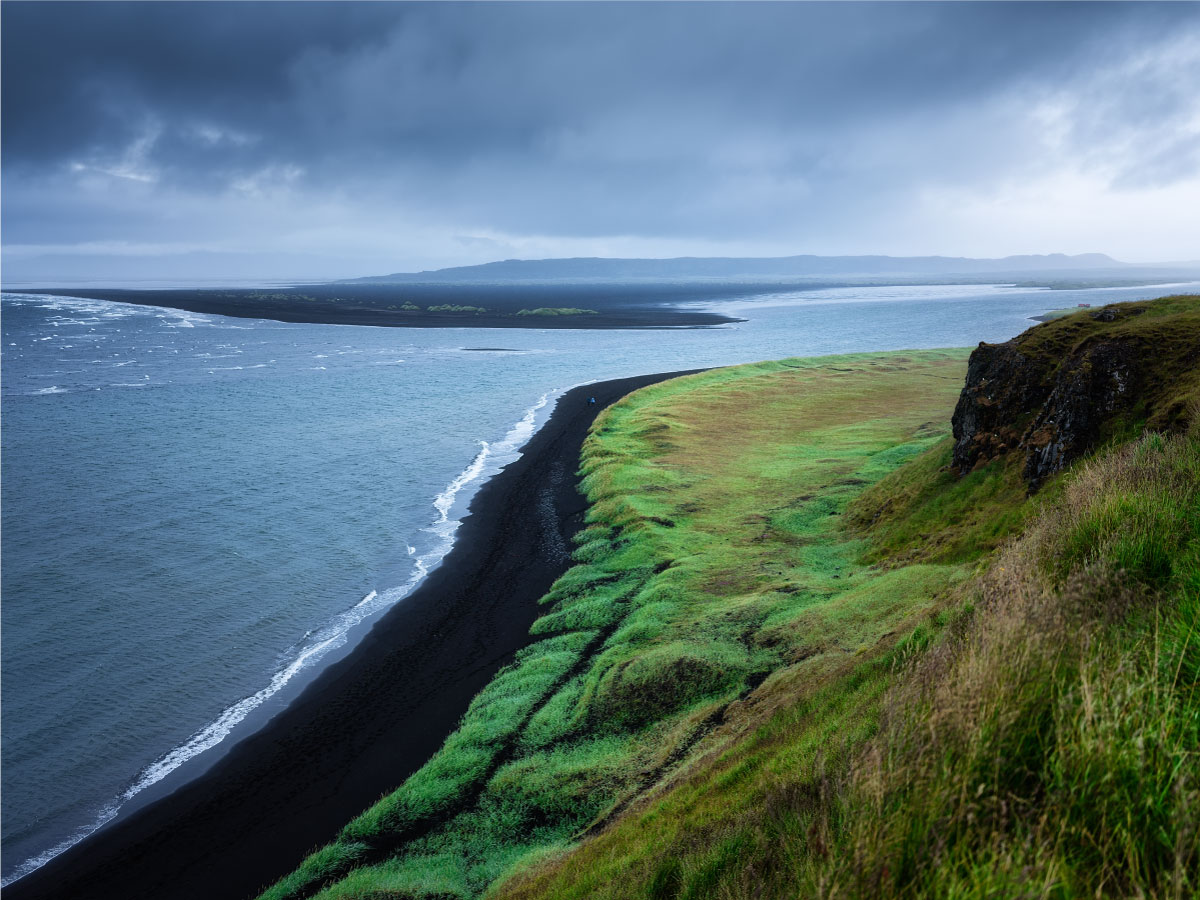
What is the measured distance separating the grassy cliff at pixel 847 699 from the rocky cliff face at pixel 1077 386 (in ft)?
1.72

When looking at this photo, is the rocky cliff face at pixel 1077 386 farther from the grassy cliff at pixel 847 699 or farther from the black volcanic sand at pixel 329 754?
the black volcanic sand at pixel 329 754

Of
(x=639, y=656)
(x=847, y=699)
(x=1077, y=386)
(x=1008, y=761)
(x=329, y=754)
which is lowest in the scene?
(x=329, y=754)

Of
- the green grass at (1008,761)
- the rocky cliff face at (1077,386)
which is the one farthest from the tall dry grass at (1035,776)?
the rocky cliff face at (1077,386)

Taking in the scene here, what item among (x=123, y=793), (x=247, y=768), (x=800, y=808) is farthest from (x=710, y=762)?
(x=123, y=793)

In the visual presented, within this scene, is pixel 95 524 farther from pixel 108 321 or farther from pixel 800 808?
pixel 108 321

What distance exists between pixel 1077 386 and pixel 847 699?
50.6ft

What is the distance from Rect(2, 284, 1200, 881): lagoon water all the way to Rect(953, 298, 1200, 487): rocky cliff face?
1018 inches

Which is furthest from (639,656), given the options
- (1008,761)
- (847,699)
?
(1008,761)

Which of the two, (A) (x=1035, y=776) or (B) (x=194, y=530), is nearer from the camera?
(A) (x=1035, y=776)

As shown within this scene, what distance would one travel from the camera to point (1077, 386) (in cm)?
2295

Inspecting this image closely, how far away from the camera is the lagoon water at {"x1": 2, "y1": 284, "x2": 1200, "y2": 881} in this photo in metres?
23.9

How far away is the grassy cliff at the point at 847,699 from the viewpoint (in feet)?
16.0

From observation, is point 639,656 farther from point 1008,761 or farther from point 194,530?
point 194,530

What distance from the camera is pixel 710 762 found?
15.2 m
